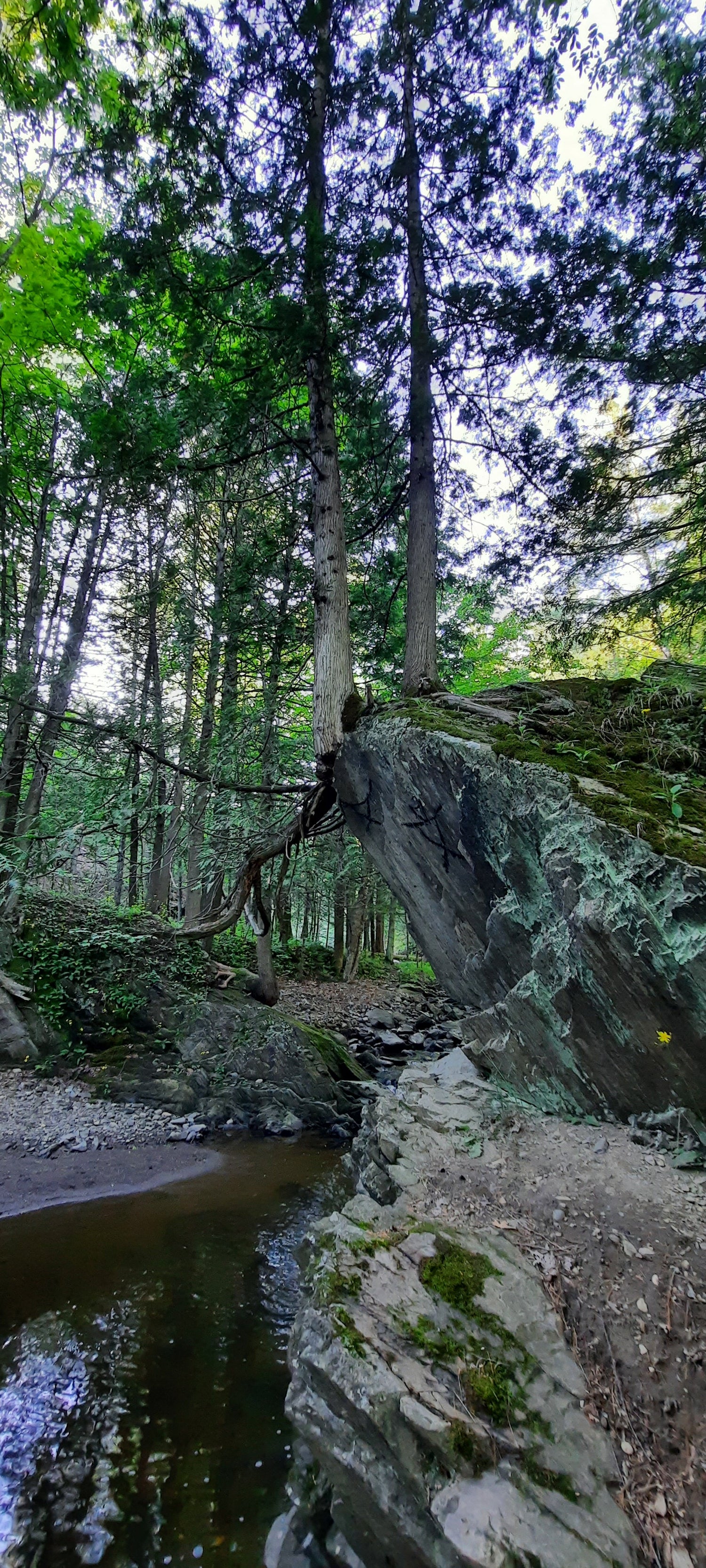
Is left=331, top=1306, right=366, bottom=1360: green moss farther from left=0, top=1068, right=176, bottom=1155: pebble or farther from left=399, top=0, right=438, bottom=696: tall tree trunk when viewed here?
left=0, top=1068, right=176, bottom=1155: pebble

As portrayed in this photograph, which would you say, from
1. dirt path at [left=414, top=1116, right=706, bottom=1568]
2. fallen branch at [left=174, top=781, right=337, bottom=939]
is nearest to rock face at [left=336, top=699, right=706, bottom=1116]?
dirt path at [left=414, top=1116, right=706, bottom=1568]

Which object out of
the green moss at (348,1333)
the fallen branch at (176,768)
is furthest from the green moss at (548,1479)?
the fallen branch at (176,768)

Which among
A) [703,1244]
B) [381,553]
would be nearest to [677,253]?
[381,553]

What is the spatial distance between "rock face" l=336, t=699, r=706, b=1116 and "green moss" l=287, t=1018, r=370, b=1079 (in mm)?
4037

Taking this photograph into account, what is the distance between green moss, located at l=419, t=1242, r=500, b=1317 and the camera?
9.39 ft

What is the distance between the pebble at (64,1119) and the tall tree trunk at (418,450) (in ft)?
22.5

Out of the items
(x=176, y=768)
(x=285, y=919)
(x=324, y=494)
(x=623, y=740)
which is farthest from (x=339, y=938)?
(x=623, y=740)

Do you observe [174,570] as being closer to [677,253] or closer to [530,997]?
[677,253]

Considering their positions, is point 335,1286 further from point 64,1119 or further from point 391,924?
point 391,924

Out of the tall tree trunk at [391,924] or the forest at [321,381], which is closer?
the forest at [321,381]

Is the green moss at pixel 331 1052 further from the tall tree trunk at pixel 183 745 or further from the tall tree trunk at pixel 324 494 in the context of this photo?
the tall tree trunk at pixel 324 494

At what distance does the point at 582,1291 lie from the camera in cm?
286

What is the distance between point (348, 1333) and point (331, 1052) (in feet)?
24.5

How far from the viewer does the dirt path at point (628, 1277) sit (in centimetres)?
219
